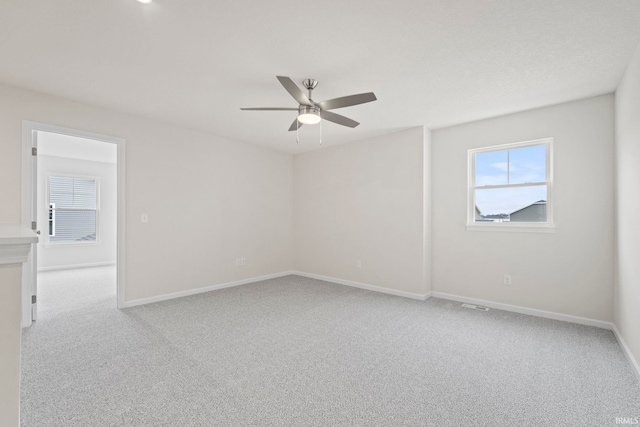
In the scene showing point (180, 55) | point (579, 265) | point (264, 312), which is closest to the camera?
point (180, 55)

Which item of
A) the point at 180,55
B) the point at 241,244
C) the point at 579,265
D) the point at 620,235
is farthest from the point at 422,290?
the point at 180,55

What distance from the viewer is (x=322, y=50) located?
7.79 ft

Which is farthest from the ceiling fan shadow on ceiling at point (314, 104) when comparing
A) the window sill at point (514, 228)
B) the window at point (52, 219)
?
the window at point (52, 219)

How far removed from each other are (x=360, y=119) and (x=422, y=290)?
2526mm

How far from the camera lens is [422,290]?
4.23 meters

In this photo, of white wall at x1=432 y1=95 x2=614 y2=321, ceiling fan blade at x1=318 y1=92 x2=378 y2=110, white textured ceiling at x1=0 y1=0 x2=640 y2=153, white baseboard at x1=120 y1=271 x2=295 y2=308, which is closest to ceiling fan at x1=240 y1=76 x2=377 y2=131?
ceiling fan blade at x1=318 y1=92 x2=378 y2=110

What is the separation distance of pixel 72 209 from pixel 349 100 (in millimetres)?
7223

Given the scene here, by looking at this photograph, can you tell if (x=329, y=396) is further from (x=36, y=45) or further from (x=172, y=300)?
(x=36, y=45)

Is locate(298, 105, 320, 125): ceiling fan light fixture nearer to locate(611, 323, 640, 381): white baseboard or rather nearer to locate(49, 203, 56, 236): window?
locate(611, 323, 640, 381): white baseboard

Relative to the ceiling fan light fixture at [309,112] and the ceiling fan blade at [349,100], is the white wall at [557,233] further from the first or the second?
the ceiling fan light fixture at [309,112]

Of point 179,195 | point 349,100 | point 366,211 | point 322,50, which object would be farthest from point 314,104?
point 179,195

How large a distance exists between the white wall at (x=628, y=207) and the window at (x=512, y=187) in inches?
25.9

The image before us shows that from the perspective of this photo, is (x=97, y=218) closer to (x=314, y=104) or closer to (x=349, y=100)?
(x=314, y=104)

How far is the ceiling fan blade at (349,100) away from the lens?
8.32ft
